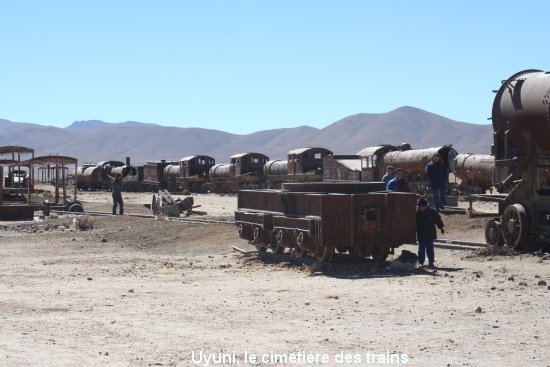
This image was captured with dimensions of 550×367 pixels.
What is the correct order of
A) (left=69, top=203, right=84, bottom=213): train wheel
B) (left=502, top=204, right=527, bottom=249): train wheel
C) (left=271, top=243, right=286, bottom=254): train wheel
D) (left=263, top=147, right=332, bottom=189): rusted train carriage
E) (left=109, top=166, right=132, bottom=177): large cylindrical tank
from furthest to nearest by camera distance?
(left=109, top=166, right=132, bottom=177): large cylindrical tank, (left=263, top=147, right=332, bottom=189): rusted train carriage, (left=69, top=203, right=84, bottom=213): train wheel, (left=271, top=243, right=286, bottom=254): train wheel, (left=502, top=204, right=527, bottom=249): train wheel

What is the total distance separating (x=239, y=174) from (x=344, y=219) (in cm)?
5057

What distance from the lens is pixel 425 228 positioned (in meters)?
15.3

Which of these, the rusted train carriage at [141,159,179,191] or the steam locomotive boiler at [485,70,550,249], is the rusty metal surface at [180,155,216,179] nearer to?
the rusted train carriage at [141,159,179,191]

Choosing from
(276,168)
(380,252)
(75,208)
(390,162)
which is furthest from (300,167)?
(380,252)

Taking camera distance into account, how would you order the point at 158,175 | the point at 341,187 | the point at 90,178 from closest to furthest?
the point at 341,187 → the point at 158,175 → the point at 90,178

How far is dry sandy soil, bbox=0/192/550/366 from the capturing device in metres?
8.38

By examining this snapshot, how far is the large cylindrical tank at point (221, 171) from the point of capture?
219 ft

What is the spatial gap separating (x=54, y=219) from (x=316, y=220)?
19854 millimetres

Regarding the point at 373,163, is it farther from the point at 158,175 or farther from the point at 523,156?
the point at 523,156

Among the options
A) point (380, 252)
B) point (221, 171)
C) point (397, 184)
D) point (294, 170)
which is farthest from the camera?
point (221, 171)

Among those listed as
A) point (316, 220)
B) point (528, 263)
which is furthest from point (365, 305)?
point (528, 263)

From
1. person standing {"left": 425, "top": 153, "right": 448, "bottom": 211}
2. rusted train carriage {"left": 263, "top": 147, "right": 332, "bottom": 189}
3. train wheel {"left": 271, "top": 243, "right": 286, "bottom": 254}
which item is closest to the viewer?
train wheel {"left": 271, "top": 243, "right": 286, "bottom": 254}

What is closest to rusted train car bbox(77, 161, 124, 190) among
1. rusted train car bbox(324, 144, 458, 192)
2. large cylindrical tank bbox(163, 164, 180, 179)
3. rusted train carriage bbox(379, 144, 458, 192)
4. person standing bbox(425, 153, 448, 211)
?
large cylindrical tank bbox(163, 164, 180, 179)

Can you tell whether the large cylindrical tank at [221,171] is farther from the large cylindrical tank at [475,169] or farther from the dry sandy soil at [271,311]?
the dry sandy soil at [271,311]
